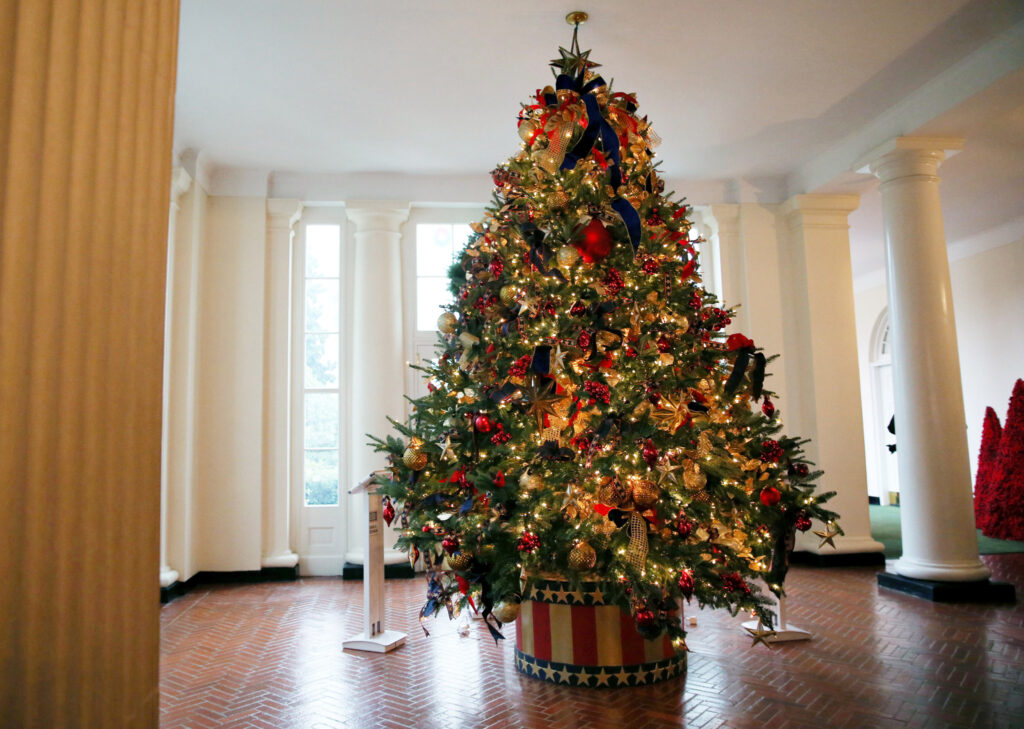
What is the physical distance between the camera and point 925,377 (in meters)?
5.67

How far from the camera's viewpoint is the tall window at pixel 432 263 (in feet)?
25.1

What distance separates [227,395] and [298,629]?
2.86 m

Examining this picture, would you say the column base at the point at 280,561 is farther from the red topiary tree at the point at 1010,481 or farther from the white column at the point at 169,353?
the red topiary tree at the point at 1010,481

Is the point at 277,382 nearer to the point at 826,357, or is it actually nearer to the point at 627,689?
the point at 627,689

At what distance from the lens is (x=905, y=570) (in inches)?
225

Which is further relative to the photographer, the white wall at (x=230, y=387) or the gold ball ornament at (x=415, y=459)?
the white wall at (x=230, y=387)

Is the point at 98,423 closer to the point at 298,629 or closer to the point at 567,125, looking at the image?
the point at 567,125

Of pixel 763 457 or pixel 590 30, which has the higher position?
pixel 590 30

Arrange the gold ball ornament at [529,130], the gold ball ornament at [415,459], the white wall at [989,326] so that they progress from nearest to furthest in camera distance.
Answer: the gold ball ornament at [415,459]
the gold ball ornament at [529,130]
the white wall at [989,326]

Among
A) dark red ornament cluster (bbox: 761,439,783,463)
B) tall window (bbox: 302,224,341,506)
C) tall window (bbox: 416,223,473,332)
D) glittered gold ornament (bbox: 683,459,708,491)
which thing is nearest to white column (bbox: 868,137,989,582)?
dark red ornament cluster (bbox: 761,439,783,463)

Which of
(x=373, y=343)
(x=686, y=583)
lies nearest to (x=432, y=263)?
(x=373, y=343)

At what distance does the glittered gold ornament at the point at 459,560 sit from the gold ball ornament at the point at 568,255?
1.70 metres

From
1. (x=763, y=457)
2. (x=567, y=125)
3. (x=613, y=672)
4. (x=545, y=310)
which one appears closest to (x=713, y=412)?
(x=763, y=457)

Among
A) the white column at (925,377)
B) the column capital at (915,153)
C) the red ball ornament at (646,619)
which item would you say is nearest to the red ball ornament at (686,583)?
the red ball ornament at (646,619)
